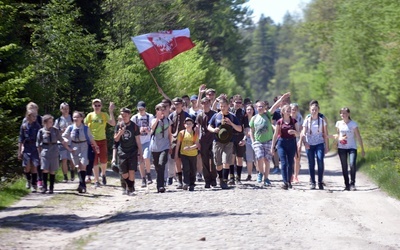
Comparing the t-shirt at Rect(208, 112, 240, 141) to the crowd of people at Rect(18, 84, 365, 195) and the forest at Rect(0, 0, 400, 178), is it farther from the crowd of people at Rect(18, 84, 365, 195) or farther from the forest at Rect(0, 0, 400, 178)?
the forest at Rect(0, 0, 400, 178)

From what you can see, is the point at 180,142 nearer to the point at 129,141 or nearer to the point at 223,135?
the point at 223,135

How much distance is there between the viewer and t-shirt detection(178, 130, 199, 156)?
68.4 feet

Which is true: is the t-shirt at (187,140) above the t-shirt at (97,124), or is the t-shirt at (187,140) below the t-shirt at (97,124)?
below

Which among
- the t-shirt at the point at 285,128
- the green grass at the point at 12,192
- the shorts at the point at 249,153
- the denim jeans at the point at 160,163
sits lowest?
the green grass at the point at 12,192

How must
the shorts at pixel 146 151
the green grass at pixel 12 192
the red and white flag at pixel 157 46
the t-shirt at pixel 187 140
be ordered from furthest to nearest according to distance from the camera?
the red and white flag at pixel 157 46 → the shorts at pixel 146 151 → the t-shirt at pixel 187 140 → the green grass at pixel 12 192

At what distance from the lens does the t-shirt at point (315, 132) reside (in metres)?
21.1

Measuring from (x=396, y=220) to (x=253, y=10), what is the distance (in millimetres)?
61134

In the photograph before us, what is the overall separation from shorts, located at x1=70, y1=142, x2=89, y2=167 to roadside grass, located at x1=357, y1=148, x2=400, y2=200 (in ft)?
21.6

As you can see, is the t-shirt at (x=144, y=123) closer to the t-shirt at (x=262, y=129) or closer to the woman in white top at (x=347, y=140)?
the t-shirt at (x=262, y=129)

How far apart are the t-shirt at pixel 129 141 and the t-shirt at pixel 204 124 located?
5.85ft

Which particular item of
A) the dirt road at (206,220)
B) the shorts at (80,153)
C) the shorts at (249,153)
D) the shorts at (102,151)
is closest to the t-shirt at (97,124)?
the shorts at (102,151)

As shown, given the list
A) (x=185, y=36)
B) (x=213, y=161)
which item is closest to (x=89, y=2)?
(x=185, y=36)

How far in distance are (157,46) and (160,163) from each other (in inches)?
318

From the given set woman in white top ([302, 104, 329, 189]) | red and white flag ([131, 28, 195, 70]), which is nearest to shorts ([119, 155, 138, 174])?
woman in white top ([302, 104, 329, 189])
